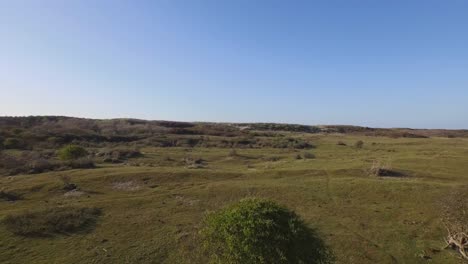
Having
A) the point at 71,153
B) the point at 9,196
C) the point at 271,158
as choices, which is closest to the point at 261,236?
the point at 9,196

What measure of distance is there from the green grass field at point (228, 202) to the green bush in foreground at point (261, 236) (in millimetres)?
5962

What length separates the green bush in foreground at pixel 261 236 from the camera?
19.0 meters

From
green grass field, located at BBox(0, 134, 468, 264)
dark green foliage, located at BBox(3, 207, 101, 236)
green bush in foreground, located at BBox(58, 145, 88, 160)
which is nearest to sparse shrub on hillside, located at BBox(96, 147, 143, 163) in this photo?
green bush in foreground, located at BBox(58, 145, 88, 160)

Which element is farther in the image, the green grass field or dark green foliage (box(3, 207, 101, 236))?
dark green foliage (box(3, 207, 101, 236))

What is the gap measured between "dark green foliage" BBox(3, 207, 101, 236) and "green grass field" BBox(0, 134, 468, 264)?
68 centimetres

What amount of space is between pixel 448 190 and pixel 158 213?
25.5 m

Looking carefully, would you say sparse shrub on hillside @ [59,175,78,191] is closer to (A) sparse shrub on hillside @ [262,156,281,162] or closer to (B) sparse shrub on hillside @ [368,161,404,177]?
(A) sparse shrub on hillside @ [262,156,281,162]

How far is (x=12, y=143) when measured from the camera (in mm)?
79188

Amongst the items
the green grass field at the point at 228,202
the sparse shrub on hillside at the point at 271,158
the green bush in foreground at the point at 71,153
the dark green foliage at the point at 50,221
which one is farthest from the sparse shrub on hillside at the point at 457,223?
the green bush in foreground at the point at 71,153

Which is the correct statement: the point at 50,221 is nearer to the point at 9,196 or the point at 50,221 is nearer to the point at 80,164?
the point at 9,196

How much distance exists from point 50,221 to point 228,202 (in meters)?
13.9

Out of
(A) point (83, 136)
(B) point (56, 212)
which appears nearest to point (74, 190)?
(B) point (56, 212)

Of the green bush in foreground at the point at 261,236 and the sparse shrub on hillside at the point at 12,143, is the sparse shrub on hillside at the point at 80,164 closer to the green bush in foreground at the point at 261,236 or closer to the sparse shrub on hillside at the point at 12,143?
the sparse shrub on hillside at the point at 12,143

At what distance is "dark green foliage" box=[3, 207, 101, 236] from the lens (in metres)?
29.8
